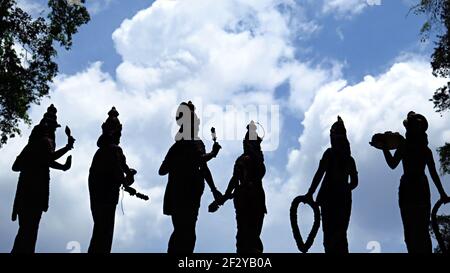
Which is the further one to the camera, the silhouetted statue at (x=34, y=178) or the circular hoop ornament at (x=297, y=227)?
the silhouetted statue at (x=34, y=178)

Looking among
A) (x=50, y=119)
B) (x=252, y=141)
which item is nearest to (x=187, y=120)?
(x=252, y=141)

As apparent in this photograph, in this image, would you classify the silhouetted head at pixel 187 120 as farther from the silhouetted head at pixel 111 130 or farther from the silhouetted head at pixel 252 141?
the silhouetted head at pixel 252 141

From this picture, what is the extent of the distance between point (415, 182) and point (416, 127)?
1.00 m

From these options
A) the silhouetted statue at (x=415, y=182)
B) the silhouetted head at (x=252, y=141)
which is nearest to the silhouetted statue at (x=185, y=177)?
the silhouetted head at (x=252, y=141)

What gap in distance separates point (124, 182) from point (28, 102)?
11610mm

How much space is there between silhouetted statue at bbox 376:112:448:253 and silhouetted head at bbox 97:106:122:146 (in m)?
4.73

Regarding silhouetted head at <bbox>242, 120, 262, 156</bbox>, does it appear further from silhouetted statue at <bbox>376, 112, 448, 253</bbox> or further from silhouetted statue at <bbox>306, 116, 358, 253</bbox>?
silhouetted statue at <bbox>376, 112, 448, 253</bbox>

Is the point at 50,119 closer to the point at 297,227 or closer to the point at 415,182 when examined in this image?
the point at 297,227

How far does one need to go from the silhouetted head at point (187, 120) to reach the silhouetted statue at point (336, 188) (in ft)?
7.61

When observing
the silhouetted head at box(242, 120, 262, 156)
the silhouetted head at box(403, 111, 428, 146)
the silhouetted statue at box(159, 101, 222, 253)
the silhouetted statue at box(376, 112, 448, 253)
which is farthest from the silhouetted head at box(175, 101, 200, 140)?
the silhouetted head at box(403, 111, 428, 146)

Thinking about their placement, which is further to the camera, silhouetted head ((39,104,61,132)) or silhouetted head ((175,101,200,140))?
silhouetted head ((39,104,61,132))

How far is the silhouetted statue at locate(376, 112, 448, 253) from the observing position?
9895mm

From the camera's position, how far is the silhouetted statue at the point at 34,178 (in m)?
10.1
